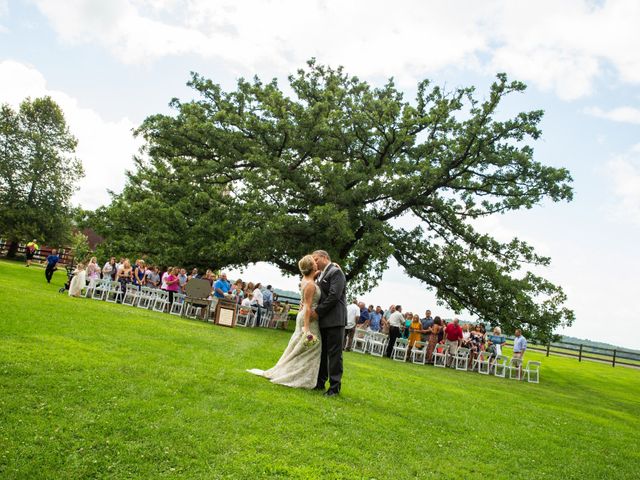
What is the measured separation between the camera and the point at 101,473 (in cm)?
384

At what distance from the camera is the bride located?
8.13 metres

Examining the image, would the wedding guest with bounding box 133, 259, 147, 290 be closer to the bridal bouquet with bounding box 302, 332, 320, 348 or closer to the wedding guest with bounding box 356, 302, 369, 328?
the wedding guest with bounding box 356, 302, 369, 328

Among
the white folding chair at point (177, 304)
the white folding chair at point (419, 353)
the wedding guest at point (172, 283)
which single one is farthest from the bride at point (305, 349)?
the wedding guest at point (172, 283)

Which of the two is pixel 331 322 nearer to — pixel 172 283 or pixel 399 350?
pixel 172 283

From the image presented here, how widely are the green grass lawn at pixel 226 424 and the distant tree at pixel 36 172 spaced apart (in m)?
39.3

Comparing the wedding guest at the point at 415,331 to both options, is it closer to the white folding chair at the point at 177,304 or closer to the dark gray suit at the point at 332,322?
the white folding chair at the point at 177,304

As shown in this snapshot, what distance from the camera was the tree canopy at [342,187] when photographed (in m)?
22.5

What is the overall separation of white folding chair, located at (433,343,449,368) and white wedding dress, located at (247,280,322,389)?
12.5 metres

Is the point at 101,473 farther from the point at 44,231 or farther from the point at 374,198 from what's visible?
the point at 44,231

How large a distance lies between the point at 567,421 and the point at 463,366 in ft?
37.8

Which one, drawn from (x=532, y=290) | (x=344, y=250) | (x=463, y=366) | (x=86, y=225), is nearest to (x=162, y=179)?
(x=86, y=225)

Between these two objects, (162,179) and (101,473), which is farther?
(162,179)

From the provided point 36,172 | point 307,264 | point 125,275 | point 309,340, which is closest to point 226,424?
point 309,340

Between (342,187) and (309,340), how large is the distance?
15239mm
